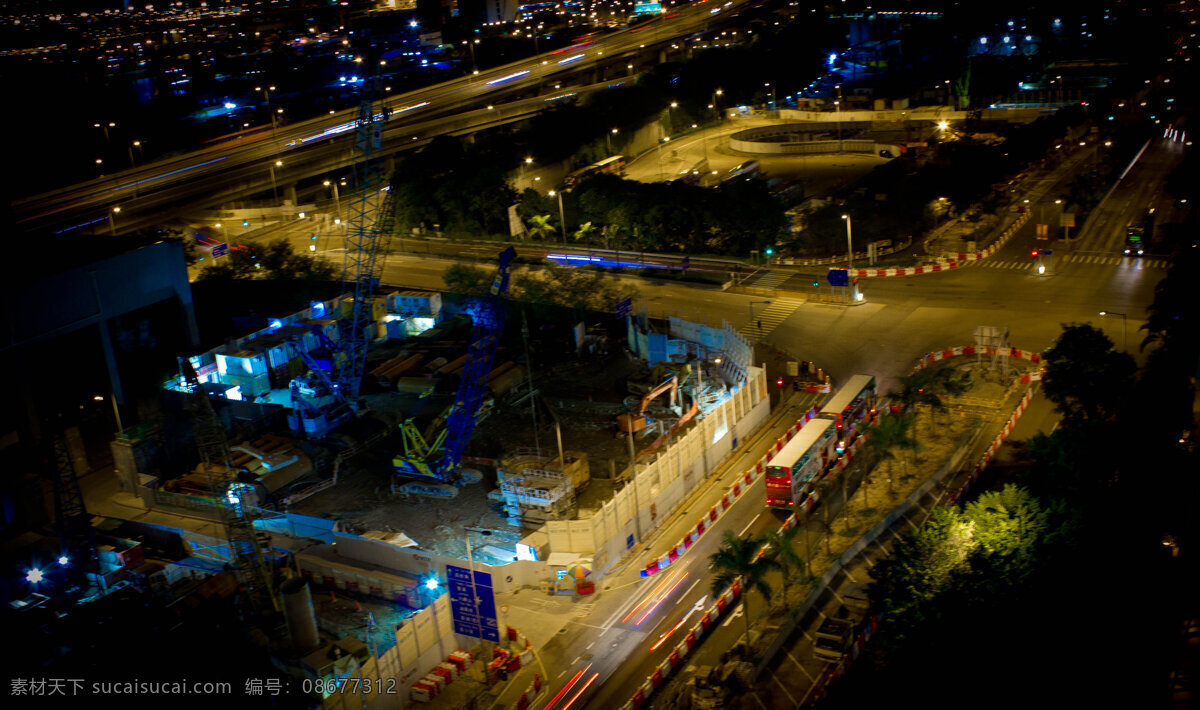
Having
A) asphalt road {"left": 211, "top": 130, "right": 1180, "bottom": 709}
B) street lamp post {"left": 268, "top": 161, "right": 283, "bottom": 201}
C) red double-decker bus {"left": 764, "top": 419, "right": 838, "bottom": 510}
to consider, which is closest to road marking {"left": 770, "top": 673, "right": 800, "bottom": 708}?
asphalt road {"left": 211, "top": 130, "right": 1180, "bottom": 709}

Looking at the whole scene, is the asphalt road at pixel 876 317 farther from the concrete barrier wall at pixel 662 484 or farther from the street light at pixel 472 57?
the street light at pixel 472 57

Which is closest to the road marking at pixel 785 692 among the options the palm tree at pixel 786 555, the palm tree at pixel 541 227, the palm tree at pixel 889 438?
the palm tree at pixel 786 555

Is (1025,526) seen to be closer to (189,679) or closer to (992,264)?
(189,679)

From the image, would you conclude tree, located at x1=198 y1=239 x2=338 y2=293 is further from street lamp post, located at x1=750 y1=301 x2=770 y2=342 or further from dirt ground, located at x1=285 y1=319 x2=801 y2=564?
street lamp post, located at x1=750 y1=301 x2=770 y2=342

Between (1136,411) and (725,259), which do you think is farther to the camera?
(725,259)

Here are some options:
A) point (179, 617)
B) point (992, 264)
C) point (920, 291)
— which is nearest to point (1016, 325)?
point (920, 291)

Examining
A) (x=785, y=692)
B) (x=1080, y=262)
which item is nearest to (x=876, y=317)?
(x=1080, y=262)

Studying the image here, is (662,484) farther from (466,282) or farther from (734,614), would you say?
(466,282)
